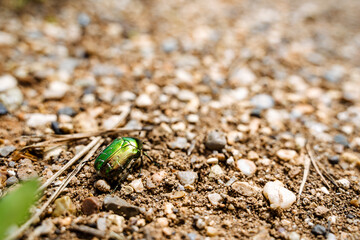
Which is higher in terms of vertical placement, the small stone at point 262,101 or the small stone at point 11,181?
the small stone at point 11,181

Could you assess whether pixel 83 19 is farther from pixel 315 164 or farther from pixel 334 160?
pixel 334 160

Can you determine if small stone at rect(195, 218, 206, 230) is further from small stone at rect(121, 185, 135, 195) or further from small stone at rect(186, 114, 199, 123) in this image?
small stone at rect(186, 114, 199, 123)

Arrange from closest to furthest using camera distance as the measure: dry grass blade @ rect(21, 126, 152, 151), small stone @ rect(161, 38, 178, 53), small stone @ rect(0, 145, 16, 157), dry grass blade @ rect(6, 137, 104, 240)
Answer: dry grass blade @ rect(6, 137, 104, 240) → small stone @ rect(0, 145, 16, 157) → dry grass blade @ rect(21, 126, 152, 151) → small stone @ rect(161, 38, 178, 53)

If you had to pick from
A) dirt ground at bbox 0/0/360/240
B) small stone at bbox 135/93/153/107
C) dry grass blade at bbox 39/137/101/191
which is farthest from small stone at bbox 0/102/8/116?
small stone at bbox 135/93/153/107

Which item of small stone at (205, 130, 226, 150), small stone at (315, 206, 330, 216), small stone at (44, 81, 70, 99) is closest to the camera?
small stone at (315, 206, 330, 216)

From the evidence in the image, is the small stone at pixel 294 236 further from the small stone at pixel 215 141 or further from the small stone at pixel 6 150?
the small stone at pixel 6 150

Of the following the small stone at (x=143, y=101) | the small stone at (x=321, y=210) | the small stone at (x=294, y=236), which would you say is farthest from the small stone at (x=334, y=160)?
the small stone at (x=143, y=101)

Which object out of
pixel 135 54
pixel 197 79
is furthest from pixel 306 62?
pixel 135 54
